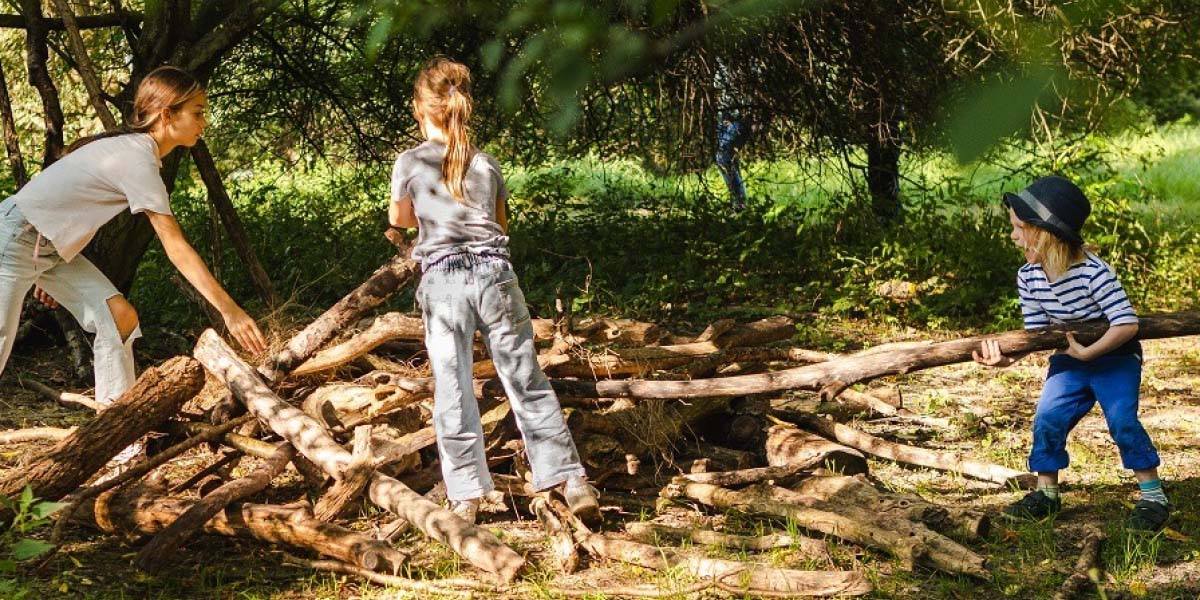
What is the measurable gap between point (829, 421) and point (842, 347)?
9.03 feet

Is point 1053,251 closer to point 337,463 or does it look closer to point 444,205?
point 444,205

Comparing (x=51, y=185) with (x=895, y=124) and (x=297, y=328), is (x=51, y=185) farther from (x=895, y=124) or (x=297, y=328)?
(x=895, y=124)

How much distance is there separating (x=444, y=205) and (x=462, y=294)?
0.32 m

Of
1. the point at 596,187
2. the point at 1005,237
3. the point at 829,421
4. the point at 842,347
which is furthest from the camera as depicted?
the point at 596,187

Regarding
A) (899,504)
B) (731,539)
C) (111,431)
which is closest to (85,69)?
(111,431)

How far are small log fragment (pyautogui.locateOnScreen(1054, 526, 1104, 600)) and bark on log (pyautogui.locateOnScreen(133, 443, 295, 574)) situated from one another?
273 centimetres

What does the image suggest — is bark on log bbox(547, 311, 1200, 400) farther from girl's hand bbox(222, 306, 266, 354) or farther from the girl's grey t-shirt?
girl's hand bbox(222, 306, 266, 354)

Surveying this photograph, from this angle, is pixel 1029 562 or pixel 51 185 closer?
pixel 1029 562

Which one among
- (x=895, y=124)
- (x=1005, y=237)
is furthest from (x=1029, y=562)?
(x=1005, y=237)

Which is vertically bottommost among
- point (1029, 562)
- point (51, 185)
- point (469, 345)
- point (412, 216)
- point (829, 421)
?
point (1029, 562)

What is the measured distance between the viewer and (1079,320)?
4.39 meters

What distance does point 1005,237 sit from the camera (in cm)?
971

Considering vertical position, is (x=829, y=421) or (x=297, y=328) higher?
(x=297, y=328)

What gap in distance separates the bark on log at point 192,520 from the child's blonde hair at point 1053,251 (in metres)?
2.91
